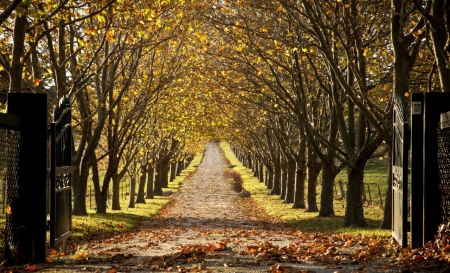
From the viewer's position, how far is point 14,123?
7.77m

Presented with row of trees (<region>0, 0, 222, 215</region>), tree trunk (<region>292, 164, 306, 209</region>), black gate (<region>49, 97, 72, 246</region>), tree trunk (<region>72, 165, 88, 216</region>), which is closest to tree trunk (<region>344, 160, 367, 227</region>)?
row of trees (<region>0, 0, 222, 215</region>)

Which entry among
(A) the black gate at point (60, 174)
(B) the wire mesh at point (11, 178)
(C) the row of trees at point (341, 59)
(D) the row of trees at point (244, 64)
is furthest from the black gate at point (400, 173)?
(B) the wire mesh at point (11, 178)

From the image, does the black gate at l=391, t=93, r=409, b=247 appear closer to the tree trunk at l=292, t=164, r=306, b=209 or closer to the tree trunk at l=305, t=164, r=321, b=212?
the tree trunk at l=305, t=164, r=321, b=212

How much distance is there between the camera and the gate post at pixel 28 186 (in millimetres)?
8125

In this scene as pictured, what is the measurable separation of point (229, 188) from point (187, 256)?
44.9m

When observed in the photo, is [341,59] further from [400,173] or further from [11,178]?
[11,178]

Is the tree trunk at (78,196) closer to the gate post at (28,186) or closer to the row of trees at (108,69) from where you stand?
the row of trees at (108,69)

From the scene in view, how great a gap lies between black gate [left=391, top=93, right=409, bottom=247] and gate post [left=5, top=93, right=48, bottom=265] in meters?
5.02

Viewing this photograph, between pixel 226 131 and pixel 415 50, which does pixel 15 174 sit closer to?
pixel 415 50

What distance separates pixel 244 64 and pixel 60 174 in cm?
1596

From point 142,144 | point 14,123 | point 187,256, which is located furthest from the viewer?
point 142,144

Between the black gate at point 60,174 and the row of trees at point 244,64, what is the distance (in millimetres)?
1719

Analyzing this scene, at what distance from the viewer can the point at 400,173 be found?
29.7ft

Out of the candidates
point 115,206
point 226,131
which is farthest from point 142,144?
point 226,131
